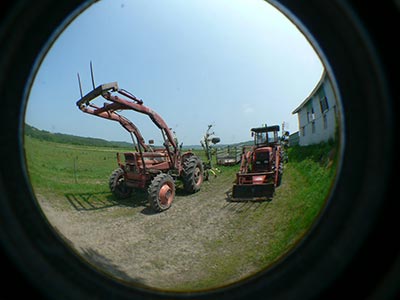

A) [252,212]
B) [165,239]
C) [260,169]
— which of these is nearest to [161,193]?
[165,239]

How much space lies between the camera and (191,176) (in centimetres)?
379

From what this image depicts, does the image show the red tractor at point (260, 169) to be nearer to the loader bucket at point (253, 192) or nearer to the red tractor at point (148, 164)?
the loader bucket at point (253, 192)

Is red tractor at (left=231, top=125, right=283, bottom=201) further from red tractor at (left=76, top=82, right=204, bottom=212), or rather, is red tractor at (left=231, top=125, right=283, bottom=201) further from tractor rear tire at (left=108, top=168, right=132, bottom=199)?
tractor rear tire at (left=108, top=168, right=132, bottom=199)

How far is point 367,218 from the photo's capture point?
50 cm

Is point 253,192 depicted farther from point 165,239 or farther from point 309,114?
point 309,114

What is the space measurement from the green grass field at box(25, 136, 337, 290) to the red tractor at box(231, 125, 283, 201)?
1.31 ft

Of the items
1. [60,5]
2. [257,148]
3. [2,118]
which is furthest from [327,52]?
[257,148]

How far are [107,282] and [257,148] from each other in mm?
4217

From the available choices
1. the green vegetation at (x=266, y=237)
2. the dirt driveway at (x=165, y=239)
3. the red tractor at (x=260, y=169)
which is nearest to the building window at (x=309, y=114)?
the green vegetation at (x=266, y=237)

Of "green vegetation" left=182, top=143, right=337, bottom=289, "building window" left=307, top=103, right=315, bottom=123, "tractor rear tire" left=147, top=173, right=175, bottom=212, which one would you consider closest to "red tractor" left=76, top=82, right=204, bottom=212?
"tractor rear tire" left=147, top=173, right=175, bottom=212

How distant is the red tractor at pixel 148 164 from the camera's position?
3084mm

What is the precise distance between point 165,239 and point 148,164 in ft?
6.24

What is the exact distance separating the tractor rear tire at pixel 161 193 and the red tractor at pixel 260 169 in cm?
108

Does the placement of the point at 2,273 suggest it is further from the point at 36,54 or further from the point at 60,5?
the point at 60,5
